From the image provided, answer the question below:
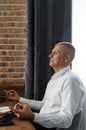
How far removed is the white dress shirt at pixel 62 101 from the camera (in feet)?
6.02

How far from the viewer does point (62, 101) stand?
196cm

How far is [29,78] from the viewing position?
9.29 feet

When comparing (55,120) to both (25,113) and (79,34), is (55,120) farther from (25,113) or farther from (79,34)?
(79,34)

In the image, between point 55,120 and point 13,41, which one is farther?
point 13,41

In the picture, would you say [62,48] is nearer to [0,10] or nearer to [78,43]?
[78,43]

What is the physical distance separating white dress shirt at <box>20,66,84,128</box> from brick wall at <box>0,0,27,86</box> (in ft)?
3.07

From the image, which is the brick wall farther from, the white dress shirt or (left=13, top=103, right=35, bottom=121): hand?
(left=13, top=103, right=35, bottom=121): hand

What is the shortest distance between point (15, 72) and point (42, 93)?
1.52 feet

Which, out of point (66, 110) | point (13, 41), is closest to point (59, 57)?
point (66, 110)

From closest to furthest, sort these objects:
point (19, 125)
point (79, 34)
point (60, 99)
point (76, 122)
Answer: point (19, 125), point (76, 122), point (60, 99), point (79, 34)

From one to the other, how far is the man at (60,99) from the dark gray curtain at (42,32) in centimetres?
41

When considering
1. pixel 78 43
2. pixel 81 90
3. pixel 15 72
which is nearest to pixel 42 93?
pixel 15 72

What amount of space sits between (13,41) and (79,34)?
908mm

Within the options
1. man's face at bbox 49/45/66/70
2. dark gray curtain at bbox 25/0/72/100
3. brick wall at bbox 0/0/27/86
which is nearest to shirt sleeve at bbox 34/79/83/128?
man's face at bbox 49/45/66/70
